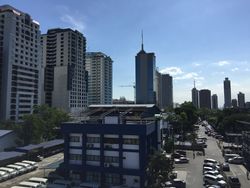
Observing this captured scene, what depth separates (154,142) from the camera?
4506 cm

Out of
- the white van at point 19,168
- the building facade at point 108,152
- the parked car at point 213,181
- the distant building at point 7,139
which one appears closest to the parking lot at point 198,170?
the parked car at point 213,181

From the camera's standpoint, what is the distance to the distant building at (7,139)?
56.4 metres

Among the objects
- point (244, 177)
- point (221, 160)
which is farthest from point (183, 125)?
point (244, 177)

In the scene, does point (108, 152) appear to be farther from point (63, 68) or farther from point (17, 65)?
point (63, 68)

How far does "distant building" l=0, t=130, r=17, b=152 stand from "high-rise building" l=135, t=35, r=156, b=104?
11260 cm

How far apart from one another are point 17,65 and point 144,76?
96246 millimetres

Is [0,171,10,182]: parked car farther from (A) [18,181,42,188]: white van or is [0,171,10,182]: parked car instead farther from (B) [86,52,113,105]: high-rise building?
(B) [86,52,113,105]: high-rise building

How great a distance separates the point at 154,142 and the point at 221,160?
704 inches

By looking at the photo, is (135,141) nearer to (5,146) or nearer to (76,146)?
(76,146)

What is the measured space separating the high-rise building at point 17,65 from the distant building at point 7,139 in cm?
2682

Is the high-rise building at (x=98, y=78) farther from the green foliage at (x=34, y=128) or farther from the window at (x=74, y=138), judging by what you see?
the window at (x=74, y=138)

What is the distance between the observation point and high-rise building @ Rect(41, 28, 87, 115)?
114 metres

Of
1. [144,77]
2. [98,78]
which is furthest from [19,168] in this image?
[144,77]

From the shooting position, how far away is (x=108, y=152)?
127ft
